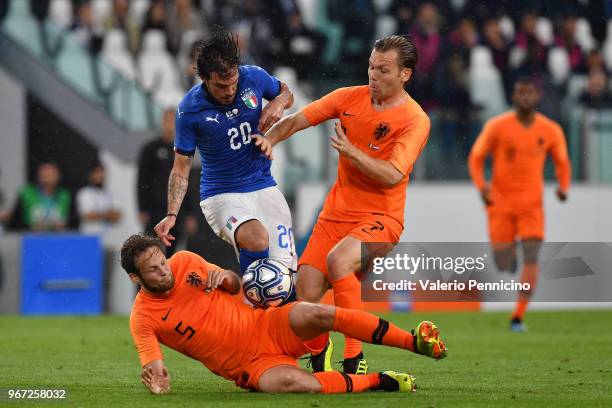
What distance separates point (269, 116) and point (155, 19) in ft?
32.2

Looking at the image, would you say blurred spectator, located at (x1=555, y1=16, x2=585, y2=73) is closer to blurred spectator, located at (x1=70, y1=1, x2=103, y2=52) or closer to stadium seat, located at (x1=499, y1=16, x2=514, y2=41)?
stadium seat, located at (x1=499, y1=16, x2=514, y2=41)

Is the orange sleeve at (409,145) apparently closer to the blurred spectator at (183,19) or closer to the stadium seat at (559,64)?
the stadium seat at (559,64)

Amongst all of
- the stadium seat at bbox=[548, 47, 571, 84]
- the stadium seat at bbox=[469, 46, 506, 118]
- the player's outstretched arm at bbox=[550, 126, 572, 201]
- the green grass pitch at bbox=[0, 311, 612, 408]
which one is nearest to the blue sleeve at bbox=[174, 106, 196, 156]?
the green grass pitch at bbox=[0, 311, 612, 408]

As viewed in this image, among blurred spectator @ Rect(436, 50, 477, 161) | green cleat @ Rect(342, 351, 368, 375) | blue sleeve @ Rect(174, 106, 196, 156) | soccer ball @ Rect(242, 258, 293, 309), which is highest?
blurred spectator @ Rect(436, 50, 477, 161)

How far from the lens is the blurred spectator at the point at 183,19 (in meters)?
17.5

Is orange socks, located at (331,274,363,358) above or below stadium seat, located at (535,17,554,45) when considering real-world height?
below

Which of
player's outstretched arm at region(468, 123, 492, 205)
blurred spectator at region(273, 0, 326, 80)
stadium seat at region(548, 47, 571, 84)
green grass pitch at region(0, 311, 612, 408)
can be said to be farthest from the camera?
blurred spectator at region(273, 0, 326, 80)

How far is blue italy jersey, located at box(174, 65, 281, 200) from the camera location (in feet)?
26.5

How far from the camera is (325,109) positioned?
8227 mm

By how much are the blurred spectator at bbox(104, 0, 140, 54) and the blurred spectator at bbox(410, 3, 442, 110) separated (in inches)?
154

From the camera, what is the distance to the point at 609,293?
591 inches

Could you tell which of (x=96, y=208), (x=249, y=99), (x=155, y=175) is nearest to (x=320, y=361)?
(x=249, y=99)

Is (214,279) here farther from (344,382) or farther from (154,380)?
(344,382)

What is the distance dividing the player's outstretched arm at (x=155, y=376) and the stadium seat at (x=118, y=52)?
34.2 feet
